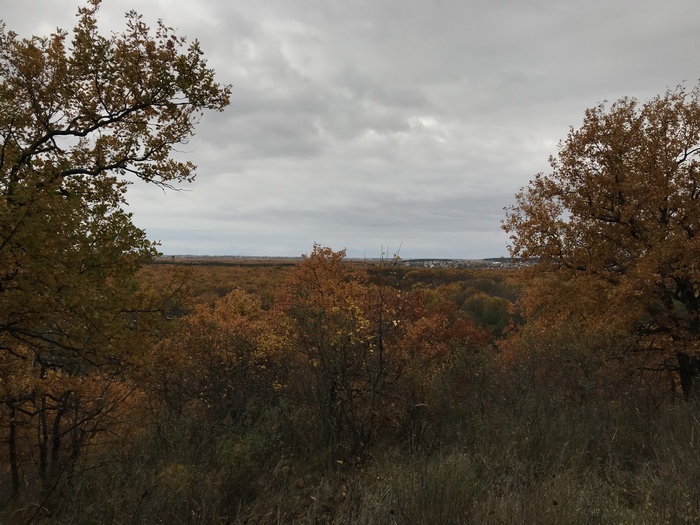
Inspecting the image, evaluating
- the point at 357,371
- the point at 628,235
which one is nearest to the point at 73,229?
the point at 357,371

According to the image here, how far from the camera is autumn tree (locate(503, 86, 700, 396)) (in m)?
10.4

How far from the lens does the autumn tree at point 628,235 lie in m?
10.4

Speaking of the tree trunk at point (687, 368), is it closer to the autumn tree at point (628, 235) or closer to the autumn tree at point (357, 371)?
the autumn tree at point (628, 235)

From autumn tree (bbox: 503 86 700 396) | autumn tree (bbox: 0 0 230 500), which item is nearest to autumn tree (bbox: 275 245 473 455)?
autumn tree (bbox: 0 0 230 500)

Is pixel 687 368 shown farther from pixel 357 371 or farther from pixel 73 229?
pixel 73 229

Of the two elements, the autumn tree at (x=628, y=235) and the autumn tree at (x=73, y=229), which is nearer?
the autumn tree at (x=73, y=229)

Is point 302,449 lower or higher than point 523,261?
lower

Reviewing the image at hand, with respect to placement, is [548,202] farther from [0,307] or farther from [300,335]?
[0,307]

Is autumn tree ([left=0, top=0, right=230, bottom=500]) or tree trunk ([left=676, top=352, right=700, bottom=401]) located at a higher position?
autumn tree ([left=0, top=0, right=230, bottom=500])

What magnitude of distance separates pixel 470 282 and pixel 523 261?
48.2 metres

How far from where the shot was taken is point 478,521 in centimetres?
329

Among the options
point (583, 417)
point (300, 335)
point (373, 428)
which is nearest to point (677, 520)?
point (583, 417)

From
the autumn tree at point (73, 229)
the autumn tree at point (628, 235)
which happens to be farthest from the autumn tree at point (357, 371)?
the autumn tree at point (628, 235)

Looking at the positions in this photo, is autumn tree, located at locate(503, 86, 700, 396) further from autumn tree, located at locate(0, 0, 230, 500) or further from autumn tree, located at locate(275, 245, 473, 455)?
autumn tree, located at locate(0, 0, 230, 500)
